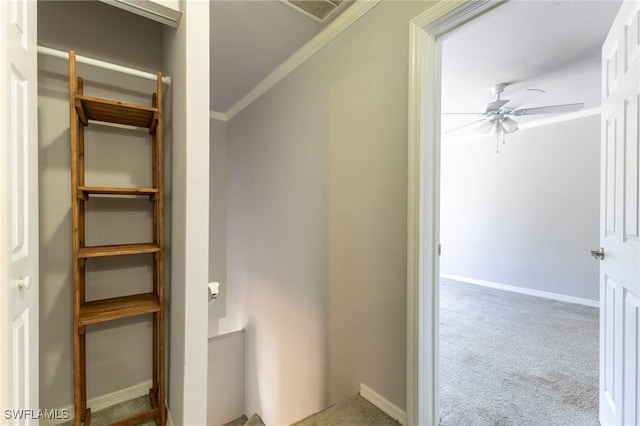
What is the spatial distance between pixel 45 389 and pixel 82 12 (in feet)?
7.10

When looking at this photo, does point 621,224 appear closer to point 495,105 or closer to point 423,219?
point 423,219

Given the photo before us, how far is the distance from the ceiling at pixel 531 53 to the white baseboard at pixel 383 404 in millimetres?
1926

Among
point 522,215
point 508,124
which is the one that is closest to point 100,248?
point 508,124

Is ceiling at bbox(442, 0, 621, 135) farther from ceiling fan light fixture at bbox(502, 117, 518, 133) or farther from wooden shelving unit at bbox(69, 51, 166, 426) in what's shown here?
wooden shelving unit at bbox(69, 51, 166, 426)

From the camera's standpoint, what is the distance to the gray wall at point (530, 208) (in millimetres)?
3812

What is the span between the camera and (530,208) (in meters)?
4.27

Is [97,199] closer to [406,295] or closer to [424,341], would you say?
[406,295]

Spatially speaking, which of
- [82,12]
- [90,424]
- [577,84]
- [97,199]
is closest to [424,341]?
[90,424]

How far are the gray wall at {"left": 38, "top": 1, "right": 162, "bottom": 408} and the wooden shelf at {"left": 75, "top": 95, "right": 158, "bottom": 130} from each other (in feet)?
0.54

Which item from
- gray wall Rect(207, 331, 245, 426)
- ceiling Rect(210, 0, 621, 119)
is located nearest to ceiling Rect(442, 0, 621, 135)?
ceiling Rect(210, 0, 621, 119)

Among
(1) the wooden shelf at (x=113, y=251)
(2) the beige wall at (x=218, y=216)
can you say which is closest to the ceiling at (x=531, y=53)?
(1) the wooden shelf at (x=113, y=251)

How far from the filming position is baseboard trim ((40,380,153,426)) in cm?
173

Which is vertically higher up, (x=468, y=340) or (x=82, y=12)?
(x=82, y=12)

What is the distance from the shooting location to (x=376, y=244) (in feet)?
5.55
